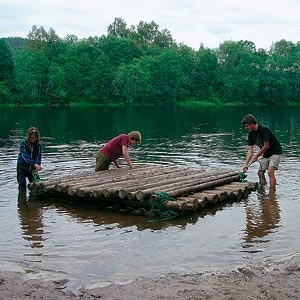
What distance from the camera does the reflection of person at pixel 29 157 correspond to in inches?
530

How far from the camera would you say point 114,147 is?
1514 cm

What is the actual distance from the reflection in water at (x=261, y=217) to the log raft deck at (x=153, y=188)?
0.60m

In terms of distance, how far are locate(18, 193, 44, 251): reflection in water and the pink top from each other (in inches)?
113

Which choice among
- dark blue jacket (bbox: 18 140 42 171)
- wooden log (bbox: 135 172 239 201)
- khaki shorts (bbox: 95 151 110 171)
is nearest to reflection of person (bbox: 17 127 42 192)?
dark blue jacket (bbox: 18 140 42 171)

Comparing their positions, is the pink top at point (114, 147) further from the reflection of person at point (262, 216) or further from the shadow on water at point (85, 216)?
the reflection of person at point (262, 216)

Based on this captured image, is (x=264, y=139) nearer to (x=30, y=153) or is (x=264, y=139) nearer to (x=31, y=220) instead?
(x=30, y=153)

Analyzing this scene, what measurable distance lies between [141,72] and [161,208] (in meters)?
86.9

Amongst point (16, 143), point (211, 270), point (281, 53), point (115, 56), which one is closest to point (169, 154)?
point (16, 143)

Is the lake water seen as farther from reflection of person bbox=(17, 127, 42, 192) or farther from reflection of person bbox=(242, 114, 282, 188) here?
reflection of person bbox=(242, 114, 282, 188)

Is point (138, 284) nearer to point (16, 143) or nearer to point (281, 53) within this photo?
point (16, 143)

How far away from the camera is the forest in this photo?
307 feet

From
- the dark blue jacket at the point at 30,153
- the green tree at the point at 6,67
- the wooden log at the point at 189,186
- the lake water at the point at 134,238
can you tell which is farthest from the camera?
the green tree at the point at 6,67

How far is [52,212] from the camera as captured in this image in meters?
12.0

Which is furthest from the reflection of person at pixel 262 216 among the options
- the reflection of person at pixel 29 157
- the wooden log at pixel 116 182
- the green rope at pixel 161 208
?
the reflection of person at pixel 29 157
